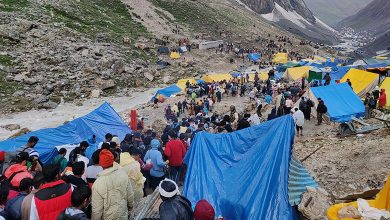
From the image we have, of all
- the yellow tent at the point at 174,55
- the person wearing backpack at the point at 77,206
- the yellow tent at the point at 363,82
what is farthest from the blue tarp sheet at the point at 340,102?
the yellow tent at the point at 174,55

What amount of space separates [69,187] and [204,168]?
2917 mm

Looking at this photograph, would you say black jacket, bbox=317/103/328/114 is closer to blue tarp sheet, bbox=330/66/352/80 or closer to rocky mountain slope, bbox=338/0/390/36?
blue tarp sheet, bbox=330/66/352/80

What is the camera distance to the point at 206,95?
79.9ft

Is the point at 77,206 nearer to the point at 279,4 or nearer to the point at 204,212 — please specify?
the point at 204,212

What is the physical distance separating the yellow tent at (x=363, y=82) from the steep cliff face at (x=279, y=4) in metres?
96.2

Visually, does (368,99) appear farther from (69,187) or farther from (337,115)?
(69,187)

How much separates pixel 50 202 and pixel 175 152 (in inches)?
145

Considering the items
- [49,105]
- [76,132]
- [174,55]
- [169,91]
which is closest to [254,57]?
[174,55]

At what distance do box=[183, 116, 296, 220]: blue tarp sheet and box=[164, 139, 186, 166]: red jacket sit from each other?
45 centimetres

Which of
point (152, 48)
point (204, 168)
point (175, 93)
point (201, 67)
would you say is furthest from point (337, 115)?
point (152, 48)

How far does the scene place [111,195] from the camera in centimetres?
453

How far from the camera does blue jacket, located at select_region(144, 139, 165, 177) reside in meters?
7.09

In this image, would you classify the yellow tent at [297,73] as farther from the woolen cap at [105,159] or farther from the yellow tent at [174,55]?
the woolen cap at [105,159]

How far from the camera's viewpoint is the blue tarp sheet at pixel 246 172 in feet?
17.9
